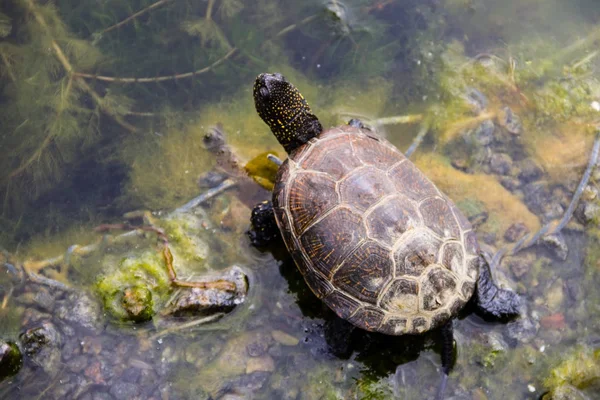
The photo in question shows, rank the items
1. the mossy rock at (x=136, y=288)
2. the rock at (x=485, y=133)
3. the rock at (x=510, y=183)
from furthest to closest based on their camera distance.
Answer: the rock at (x=485, y=133) < the rock at (x=510, y=183) < the mossy rock at (x=136, y=288)

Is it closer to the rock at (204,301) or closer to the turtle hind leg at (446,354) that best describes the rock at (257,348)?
the rock at (204,301)

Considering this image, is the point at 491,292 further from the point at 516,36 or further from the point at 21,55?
the point at 21,55

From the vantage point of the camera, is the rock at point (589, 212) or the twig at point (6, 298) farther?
the rock at point (589, 212)

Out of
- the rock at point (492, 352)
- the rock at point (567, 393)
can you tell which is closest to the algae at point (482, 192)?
the rock at point (492, 352)

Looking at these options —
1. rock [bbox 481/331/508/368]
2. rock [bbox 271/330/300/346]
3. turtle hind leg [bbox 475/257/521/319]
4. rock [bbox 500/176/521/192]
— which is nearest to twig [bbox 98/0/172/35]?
rock [bbox 271/330/300/346]

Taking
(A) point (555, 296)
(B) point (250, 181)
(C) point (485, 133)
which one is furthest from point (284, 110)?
(A) point (555, 296)

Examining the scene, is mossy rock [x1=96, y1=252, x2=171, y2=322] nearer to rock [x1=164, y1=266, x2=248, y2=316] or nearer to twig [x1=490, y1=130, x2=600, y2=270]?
rock [x1=164, y1=266, x2=248, y2=316]
